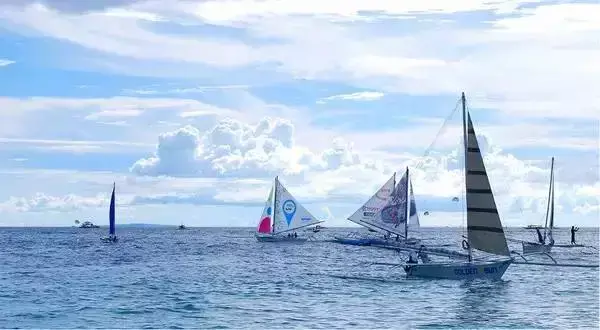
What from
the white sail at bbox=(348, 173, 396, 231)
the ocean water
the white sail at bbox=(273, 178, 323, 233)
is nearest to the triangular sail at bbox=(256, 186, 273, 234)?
the white sail at bbox=(273, 178, 323, 233)

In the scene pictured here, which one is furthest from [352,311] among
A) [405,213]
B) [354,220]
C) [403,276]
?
[354,220]

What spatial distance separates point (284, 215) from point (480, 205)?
86.1m

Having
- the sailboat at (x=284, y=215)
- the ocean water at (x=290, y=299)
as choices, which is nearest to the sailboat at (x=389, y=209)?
the ocean water at (x=290, y=299)

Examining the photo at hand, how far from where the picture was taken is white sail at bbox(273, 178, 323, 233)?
136750 mm

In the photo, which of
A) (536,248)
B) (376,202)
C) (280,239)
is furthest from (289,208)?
(536,248)

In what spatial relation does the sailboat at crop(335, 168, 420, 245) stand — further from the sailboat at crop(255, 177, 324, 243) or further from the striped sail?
the striped sail

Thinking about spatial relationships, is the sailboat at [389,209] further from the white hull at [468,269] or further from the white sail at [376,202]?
the white hull at [468,269]

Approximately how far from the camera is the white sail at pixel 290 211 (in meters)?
137

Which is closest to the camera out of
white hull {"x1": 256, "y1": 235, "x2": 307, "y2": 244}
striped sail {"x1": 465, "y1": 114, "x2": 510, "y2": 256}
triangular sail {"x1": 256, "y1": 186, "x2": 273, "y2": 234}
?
striped sail {"x1": 465, "y1": 114, "x2": 510, "y2": 256}

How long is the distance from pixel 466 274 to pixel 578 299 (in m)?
7.75

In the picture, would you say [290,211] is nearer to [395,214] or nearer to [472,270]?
[395,214]

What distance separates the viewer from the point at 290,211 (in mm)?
137625

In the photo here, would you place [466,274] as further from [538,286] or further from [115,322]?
[115,322]

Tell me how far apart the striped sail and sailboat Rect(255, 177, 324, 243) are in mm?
80936
